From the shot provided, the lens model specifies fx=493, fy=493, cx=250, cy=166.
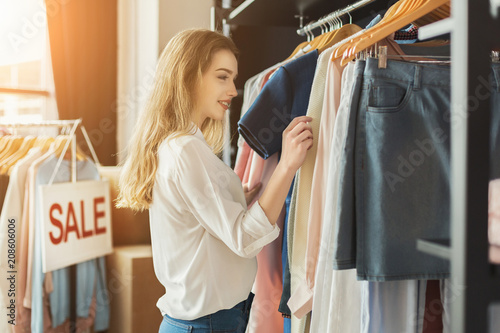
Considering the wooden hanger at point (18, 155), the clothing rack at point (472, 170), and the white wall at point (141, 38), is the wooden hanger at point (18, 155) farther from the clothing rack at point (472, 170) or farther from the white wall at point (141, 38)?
the clothing rack at point (472, 170)

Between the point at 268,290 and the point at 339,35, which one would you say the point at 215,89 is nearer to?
the point at 339,35

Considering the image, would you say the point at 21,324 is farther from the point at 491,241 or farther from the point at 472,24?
the point at 472,24

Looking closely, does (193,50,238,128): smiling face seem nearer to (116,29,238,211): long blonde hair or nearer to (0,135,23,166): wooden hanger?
(116,29,238,211): long blonde hair

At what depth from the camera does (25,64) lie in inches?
101

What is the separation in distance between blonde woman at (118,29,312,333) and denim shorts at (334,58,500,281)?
0.21 m

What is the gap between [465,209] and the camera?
→ 53 centimetres

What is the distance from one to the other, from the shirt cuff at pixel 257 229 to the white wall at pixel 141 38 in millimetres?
1478

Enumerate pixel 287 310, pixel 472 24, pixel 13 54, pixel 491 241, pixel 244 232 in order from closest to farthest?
pixel 472 24, pixel 491 241, pixel 244 232, pixel 287 310, pixel 13 54

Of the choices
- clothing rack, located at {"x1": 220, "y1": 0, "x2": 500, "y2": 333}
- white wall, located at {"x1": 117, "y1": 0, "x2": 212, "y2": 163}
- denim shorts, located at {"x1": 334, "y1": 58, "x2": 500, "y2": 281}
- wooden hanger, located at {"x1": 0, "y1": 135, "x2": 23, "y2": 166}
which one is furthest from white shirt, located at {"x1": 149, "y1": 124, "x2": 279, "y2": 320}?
white wall, located at {"x1": 117, "y1": 0, "x2": 212, "y2": 163}

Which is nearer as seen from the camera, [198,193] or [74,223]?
[198,193]

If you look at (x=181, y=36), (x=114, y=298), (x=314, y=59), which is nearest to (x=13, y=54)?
(x=114, y=298)

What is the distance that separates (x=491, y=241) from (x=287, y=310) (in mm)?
670

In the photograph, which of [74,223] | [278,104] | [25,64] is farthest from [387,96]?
[25,64]

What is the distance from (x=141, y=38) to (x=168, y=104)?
1499 millimetres
